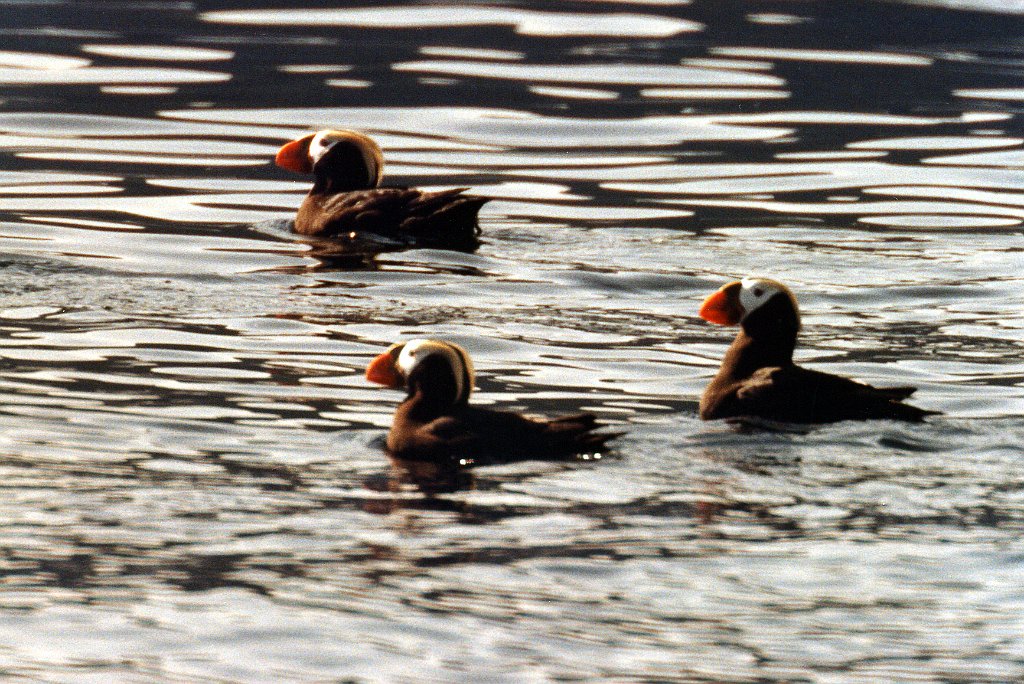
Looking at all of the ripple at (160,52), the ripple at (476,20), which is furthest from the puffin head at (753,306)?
the ripple at (476,20)

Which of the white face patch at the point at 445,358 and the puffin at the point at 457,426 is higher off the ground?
the white face patch at the point at 445,358

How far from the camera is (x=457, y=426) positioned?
27.6 feet

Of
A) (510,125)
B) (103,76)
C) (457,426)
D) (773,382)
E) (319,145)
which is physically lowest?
(457,426)

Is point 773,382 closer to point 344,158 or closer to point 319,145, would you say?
point 344,158

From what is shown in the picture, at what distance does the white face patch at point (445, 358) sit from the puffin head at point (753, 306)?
1.27m

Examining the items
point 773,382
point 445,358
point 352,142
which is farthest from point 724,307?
point 352,142

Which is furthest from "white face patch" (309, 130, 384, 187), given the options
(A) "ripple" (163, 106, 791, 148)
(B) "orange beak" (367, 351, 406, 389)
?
(B) "orange beak" (367, 351, 406, 389)

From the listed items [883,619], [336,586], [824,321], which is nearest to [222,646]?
[336,586]

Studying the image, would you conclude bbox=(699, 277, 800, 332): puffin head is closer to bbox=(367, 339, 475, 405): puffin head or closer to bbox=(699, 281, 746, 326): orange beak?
bbox=(699, 281, 746, 326): orange beak

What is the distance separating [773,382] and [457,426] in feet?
4.70

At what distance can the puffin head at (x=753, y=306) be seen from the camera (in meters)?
9.45

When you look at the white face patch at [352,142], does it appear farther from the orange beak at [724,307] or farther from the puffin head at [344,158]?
the orange beak at [724,307]

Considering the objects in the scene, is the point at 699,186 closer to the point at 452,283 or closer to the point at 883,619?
the point at 452,283

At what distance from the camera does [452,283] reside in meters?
12.8
